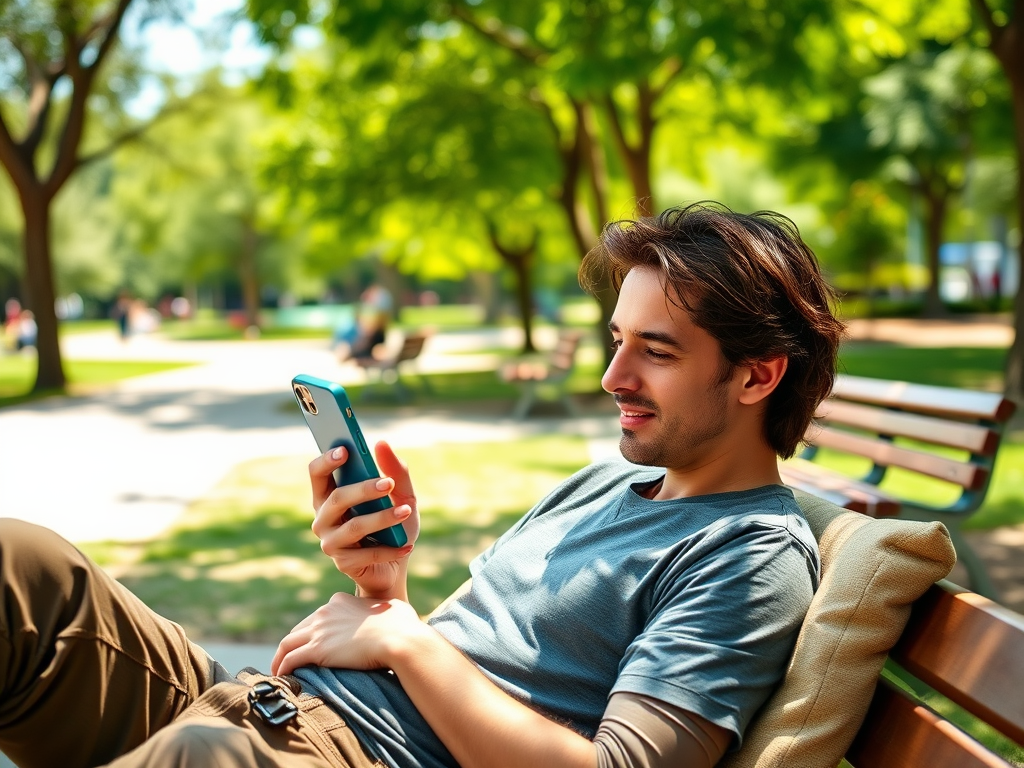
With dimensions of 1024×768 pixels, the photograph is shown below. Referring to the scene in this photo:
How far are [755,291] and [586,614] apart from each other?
0.72 meters

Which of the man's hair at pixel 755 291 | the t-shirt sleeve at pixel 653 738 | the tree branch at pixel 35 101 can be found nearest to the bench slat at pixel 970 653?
the t-shirt sleeve at pixel 653 738

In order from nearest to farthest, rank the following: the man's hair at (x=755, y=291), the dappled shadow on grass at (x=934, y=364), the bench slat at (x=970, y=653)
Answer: the bench slat at (x=970, y=653) → the man's hair at (x=755, y=291) → the dappled shadow on grass at (x=934, y=364)

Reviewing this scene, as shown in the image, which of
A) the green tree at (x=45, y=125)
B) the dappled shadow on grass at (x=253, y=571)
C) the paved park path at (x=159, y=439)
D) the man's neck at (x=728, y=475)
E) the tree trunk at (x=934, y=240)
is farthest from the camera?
the tree trunk at (x=934, y=240)

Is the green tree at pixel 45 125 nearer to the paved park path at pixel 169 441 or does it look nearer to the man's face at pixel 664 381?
the paved park path at pixel 169 441

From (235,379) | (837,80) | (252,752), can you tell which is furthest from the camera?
(235,379)

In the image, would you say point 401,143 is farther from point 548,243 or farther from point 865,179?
point 865,179

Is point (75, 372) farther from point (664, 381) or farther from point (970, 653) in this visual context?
point (970, 653)

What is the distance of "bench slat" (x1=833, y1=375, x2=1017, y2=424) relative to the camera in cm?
441

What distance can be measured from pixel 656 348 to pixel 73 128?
19052mm

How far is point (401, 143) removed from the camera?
18547 mm

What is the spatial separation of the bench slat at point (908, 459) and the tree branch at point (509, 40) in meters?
10.6

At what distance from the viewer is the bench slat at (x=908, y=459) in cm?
461

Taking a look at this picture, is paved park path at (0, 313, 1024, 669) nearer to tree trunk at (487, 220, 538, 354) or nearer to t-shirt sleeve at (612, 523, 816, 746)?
t-shirt sleeve at (612, 523, 816, 746)

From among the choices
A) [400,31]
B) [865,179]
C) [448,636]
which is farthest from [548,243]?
[448,636]
